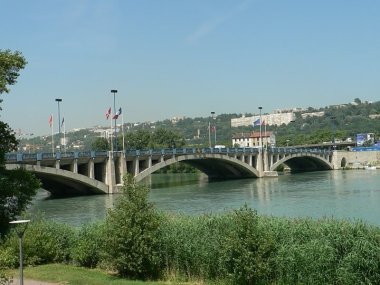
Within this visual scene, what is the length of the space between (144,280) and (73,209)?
117ft

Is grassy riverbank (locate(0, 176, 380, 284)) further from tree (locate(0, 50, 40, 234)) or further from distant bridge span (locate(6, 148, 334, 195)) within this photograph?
distant bridge span (locate(6, 148, 334, 195))

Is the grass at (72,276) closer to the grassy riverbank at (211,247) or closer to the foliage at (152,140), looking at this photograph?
the grassy riverbank at (211,247)

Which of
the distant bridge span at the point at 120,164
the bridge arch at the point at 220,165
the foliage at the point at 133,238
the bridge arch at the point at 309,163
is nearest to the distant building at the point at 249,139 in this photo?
the bridge arch at the point at 309,163

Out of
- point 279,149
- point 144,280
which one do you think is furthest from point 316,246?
point 279,149

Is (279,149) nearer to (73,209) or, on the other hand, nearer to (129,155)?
(129,155)

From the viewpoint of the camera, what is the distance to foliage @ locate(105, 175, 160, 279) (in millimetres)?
15953

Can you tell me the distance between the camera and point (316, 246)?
13969 millimetres

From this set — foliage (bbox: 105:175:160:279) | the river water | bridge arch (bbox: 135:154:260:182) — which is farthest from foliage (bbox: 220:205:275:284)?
bridge arch (bbox: 135:154:260:182)

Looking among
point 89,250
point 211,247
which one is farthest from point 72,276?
point 211,247

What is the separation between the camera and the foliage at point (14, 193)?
990 centimetres

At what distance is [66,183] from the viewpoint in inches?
2504

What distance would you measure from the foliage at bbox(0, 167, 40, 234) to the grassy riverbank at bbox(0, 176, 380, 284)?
7.05 feet

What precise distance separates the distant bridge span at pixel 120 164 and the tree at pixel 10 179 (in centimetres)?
3556

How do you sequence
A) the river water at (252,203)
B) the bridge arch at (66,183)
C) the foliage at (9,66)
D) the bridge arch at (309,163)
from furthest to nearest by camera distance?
the bridge arch at (309,163) → the bridge arch at (66,183) → the river water at (252,203) → the foliage at (9,66)
